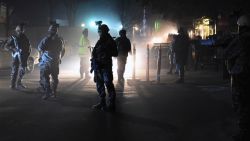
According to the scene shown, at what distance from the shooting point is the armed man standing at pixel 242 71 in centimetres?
636

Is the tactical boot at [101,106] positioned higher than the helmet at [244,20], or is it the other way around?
the helmet at [244,20]

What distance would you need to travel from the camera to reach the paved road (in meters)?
7.07

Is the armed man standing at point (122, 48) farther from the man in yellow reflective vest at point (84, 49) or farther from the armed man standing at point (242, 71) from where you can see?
the armed man standing at point (242, 71)

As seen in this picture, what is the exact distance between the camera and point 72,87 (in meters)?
14.4

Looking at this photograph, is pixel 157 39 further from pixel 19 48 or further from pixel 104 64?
pixel 104 64

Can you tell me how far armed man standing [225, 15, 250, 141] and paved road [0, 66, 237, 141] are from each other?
497 mm

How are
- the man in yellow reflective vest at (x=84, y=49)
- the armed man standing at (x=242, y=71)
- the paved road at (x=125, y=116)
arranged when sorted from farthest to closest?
1. the man in yellow reflective vest at (x=84, y=49)
2. the paved road at (x=125, y=116)
3. the armed man standing at (x=242, y=71)

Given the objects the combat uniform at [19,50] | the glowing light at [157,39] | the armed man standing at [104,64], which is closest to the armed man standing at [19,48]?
the combat uniform at [19,50]

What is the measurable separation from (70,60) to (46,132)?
20.0m

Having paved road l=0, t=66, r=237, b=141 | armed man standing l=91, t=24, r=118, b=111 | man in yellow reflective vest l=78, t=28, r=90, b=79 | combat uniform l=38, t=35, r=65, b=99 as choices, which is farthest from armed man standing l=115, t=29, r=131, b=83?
armed man standing l=91, t=24, r=118, b=111

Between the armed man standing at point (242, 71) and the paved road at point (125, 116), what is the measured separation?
0.50 m

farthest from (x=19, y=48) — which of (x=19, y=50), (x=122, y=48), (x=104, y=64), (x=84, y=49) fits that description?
(x=104, y=64)

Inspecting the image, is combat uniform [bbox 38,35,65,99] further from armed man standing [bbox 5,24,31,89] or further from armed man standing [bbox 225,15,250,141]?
armed man standing [bbox 225,15,250,141]

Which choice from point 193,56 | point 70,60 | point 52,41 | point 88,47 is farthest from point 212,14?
point 52,41
